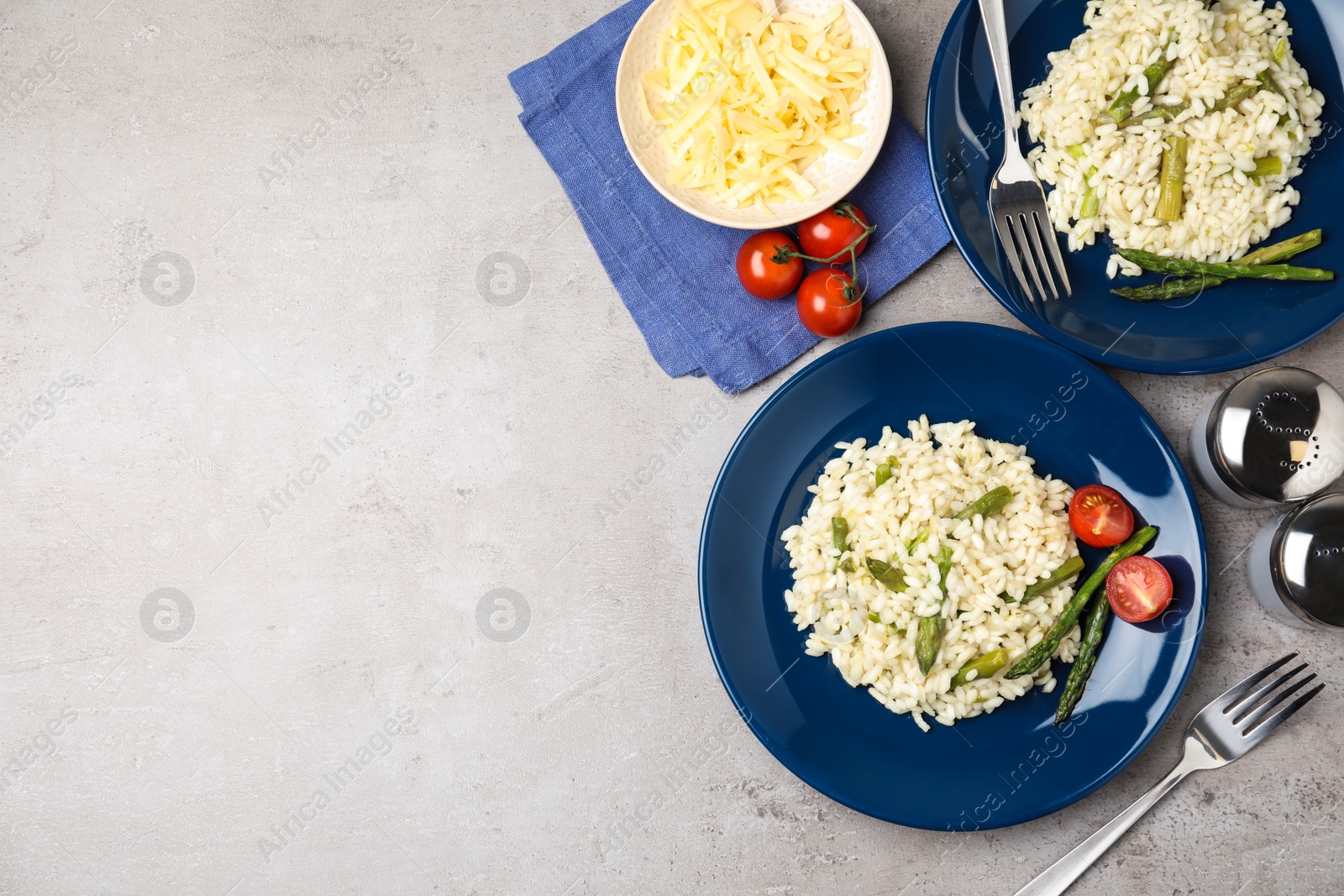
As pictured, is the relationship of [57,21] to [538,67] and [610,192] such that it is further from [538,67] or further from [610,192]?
[610,192]

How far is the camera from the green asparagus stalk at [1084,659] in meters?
2.33

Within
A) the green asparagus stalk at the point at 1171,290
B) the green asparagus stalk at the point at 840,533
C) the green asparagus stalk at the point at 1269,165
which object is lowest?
the green asparagus stalk at the point at 840,533

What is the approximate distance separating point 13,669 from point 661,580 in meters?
2.30

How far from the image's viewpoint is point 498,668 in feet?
8.83

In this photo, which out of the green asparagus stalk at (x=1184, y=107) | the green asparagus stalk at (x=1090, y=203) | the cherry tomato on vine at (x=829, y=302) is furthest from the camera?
the cherry tomato on vine at (x=829, y=302)

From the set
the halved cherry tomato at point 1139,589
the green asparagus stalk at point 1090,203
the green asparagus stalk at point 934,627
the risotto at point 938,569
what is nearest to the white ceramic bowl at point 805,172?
the green asparagus stalk at point 1090,203

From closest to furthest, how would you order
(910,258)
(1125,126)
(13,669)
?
(1125,126) → (910,258) → (13,669)

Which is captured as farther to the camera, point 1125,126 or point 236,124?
point 236,124

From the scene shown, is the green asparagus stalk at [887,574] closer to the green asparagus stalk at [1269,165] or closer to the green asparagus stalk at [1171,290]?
the green asparagus stalk at [1171,290]

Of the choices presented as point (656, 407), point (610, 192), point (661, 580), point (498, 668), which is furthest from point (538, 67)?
point (498, 668)

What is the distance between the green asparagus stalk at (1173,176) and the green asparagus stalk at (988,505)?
0.92 m

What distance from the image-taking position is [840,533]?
2.34m

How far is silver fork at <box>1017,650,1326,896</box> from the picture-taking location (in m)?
2.41

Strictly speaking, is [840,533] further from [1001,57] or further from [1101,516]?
[1001,57]
